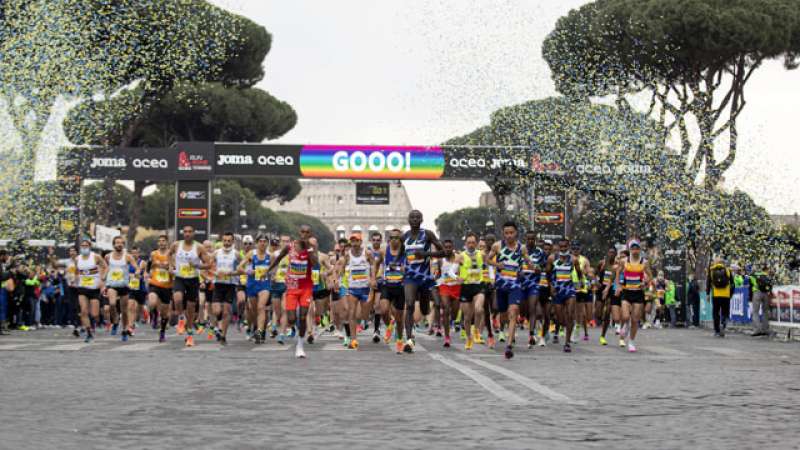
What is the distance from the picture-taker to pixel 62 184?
47.7 m

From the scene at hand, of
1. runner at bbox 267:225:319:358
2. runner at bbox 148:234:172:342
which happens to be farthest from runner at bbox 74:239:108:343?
runner at bbox 267:225:319:358

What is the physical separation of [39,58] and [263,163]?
1550 centimetres

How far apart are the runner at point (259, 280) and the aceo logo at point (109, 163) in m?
29.7

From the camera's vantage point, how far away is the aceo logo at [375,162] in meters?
49.3

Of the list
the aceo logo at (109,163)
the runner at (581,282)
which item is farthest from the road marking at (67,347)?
the aceo logo at (109,163)

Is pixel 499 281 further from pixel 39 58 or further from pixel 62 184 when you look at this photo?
pixel 62 184

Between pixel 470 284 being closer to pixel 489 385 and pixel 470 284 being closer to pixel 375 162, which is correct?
pixel 489 385

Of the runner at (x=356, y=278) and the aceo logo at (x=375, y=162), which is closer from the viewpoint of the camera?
the runner at (x=356, y=278)

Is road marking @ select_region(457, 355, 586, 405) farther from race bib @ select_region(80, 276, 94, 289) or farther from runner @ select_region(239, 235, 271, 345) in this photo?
race bib @ select_region(80, 276, 94, 289)

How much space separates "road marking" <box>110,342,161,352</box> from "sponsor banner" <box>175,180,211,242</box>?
29371mm

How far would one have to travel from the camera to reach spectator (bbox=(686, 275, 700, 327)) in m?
35.6

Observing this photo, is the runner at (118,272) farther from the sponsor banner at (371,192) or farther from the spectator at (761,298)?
the sponsor banner at (371,192)

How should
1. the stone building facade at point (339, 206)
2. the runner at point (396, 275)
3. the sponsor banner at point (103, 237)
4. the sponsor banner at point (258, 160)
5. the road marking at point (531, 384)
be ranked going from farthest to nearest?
the stone building facade at point (339, 206), the sponsor banner at point (258, 160), the sponsor banner at point (103, 237), the runner at point (396, 275), the road marking at point (531, 384)

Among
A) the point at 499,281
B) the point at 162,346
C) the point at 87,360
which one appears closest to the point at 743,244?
the point at 499,281
